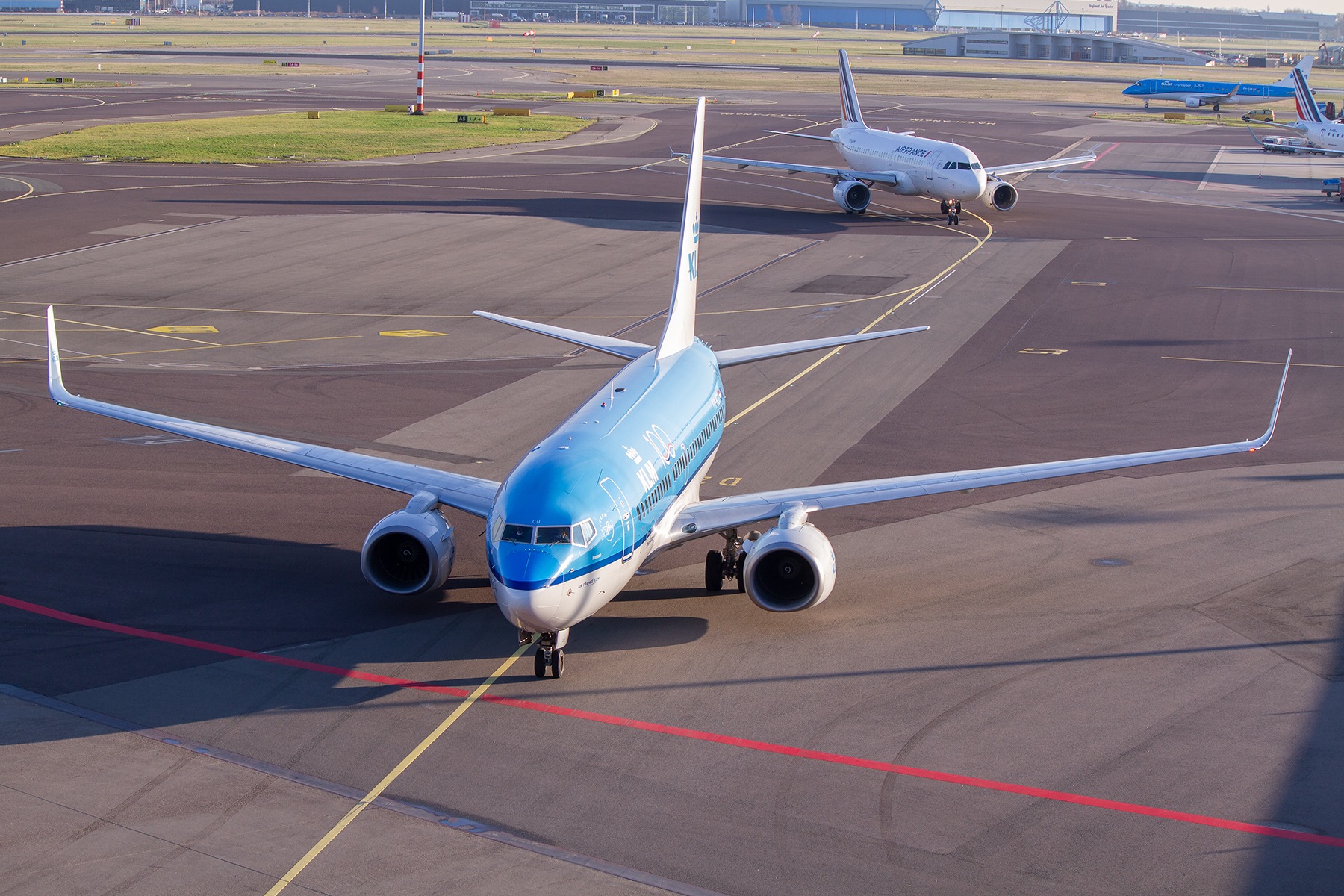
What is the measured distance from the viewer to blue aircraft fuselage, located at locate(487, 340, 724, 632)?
18203 mm

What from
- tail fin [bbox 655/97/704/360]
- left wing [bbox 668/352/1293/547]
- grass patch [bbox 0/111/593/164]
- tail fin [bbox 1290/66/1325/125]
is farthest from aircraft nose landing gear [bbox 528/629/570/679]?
tail fin [bbox 1290/66/1325/125]

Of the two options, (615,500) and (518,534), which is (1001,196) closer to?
(615,500)

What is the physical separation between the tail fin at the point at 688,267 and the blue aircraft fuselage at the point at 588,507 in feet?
11.5

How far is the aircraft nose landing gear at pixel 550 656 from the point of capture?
19750 mm

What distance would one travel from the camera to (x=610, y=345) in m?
28.8

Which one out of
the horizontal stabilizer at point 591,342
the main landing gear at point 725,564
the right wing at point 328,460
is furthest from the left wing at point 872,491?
the horizontal stabilizer at point 591,342

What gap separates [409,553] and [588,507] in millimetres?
4819

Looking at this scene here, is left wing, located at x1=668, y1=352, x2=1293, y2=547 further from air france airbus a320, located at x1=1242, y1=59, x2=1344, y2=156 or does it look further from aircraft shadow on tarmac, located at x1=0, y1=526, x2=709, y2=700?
air france airbus a320, located at x1=1242, y1=59, x2=1344, y2=156

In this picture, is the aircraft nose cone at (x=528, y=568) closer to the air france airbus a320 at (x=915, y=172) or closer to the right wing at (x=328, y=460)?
the right wing at (x=328, y=460)

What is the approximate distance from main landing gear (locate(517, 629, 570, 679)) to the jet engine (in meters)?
3.37

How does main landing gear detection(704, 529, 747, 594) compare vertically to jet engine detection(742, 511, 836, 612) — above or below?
below

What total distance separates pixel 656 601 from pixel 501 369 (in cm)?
1822

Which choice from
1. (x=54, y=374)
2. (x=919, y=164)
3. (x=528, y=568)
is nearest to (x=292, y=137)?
(x=919, y=164)

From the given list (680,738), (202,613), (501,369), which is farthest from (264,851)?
(501,369)
